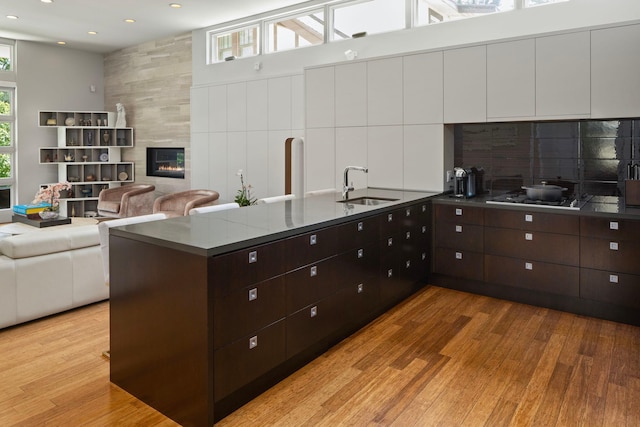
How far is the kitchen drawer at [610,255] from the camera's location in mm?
3373

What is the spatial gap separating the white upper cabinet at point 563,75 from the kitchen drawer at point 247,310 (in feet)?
9.44

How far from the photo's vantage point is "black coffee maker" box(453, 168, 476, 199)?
4.38 meters

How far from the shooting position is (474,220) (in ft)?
13.4

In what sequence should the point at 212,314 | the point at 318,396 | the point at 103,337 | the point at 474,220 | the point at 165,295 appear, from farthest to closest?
the point at 474,220, the point at 103,337, the point at 318,396, the point at 165,295, the point at 212,314

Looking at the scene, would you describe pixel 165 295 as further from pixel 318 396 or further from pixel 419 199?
pixel 419 199

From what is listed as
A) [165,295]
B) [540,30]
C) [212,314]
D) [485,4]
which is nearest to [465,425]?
[212,314]

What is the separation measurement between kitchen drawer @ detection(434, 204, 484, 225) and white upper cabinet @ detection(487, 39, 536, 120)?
87 cm

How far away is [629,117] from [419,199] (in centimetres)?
173

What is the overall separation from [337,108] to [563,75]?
7.48ft

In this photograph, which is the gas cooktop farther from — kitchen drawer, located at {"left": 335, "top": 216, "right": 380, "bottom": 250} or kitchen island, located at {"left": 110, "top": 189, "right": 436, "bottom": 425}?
kitchen island, located at {"left": 110, "top": 189, "right": 436, "bottom": 425}

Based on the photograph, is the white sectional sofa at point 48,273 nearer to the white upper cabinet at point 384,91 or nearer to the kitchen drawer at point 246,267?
the kitchen drawer at point 246,267


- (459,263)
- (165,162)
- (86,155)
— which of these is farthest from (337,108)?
(86,155)

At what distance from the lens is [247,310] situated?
89.1 inches

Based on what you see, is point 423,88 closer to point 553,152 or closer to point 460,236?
point 553,152
